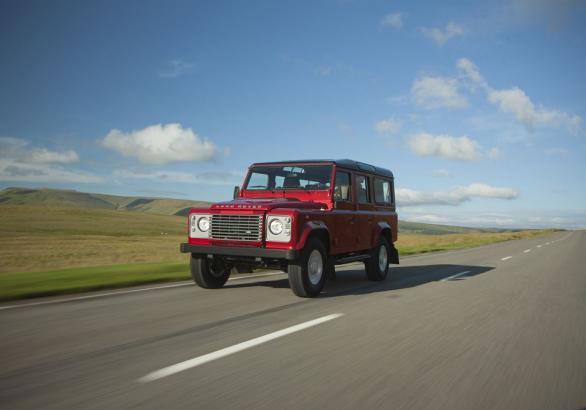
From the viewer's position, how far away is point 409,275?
11195 mm

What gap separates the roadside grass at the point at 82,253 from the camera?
8734 mm

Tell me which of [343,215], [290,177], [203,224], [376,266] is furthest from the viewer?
[376,266]

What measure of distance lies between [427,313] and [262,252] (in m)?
2.48

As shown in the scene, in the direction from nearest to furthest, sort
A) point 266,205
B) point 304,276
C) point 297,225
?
1. point 297,225
2. point 304,276
3. point 266,205

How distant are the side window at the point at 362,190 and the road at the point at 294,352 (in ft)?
8.01

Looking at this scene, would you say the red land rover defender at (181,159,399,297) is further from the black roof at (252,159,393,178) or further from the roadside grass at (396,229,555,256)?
the roadside grass at (396,229,555,256)

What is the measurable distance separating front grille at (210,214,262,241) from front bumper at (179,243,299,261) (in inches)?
7.8

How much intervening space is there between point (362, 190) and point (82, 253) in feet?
90.4

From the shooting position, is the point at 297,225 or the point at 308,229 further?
the point at 308,229

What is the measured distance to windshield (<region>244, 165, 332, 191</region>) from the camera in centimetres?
852

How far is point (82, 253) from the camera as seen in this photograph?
104ft

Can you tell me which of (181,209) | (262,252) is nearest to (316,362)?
(262,252)

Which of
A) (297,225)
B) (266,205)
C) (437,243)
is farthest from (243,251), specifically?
(437,243)

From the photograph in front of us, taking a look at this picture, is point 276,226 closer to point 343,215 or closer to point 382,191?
point 343,215
